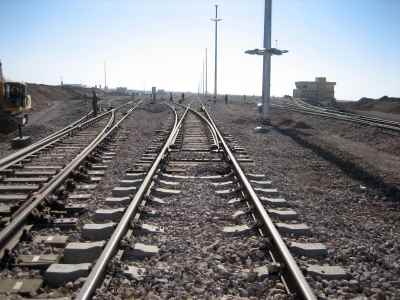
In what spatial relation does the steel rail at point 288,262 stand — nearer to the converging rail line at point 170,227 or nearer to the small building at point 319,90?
the converging rail line at point 170,227

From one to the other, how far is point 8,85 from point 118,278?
62.5 ft

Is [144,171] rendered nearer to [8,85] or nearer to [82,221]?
[82,221]

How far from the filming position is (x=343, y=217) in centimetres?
568

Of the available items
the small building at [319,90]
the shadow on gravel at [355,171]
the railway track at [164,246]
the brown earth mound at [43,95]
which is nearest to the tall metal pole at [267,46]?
the shadow on gravel at [355,171]

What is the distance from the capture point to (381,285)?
3.66 m

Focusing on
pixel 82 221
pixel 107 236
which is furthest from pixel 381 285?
pixel 82 221

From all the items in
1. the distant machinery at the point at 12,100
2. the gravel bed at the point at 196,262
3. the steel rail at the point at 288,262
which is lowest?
the gravel bed at the point at 196,262

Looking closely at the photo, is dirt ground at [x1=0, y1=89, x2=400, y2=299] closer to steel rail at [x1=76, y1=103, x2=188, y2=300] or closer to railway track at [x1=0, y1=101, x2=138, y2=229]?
railway track at [x1=0, y1=101, x2=138, y2=229]

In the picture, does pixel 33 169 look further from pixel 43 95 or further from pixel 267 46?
pixel 43 95

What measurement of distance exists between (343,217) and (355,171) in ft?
11.9

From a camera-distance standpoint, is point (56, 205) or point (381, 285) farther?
point (56, 205)

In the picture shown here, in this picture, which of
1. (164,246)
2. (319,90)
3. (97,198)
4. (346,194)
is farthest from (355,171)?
(319,90)

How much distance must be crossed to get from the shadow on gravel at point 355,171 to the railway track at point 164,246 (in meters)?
2.16

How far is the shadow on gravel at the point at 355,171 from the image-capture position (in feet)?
23.8
